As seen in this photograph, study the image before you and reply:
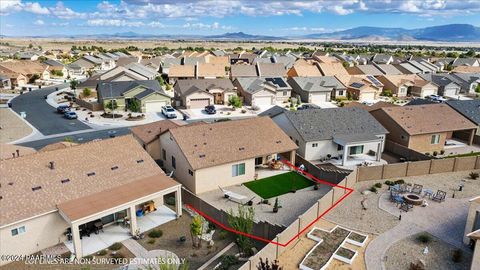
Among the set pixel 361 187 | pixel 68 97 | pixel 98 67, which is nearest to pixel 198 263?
pixel 361 187

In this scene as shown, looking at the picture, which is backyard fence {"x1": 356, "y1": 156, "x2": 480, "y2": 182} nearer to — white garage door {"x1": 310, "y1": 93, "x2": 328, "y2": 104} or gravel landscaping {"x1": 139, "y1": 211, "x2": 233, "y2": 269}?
gravel landscaping {"x1": 139, "y1": 211, "x2": 233, "y2": 269}

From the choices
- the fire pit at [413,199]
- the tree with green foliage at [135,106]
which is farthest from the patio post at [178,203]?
the tree with green foliage at [135,106]

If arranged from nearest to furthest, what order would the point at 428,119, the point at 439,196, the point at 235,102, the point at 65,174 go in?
the point at 65,174 < the point at 439,196 < the point at 428,119 < the point at 235,102

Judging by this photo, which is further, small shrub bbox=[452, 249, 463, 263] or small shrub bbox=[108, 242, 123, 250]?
small shrub bbox=[108, 242, 123, 250]

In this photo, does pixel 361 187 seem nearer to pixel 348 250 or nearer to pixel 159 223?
pixel 348 250

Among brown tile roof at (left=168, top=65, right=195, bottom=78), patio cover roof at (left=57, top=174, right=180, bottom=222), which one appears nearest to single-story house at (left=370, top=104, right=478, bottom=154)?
patio cover roof at (left=57, top=174, right=180, bottom=222)

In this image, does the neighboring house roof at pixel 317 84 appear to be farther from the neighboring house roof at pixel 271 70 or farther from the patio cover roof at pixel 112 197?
the patio cover roof at pixel 112 197

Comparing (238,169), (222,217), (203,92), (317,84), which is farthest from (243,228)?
(317,84)

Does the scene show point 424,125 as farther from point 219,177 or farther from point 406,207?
point 219,177
